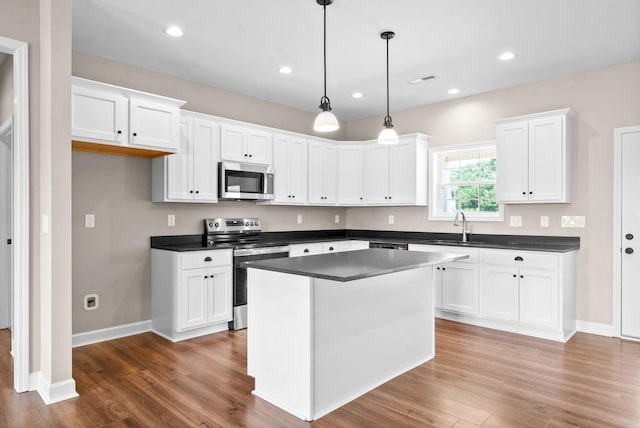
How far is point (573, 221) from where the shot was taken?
4277 millimetres

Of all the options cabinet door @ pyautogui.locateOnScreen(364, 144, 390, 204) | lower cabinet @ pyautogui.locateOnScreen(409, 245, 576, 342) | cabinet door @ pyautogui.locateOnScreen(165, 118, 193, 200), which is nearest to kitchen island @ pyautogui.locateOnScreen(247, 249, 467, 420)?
lower cabinet @ pyautogui.locateOnScreen(409, 245, 576, 342)

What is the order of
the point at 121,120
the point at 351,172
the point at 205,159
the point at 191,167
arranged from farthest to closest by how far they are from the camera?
the point at 351,172
the point at 205,159
the point at 191,167
the point at 121,120

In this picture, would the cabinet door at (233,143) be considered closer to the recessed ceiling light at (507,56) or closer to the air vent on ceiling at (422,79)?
the air vent on ceiling at (422,79)

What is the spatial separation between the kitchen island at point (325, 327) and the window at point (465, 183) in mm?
2264

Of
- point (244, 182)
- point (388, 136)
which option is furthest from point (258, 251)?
point (388, 136)

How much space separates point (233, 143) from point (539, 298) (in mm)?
3548

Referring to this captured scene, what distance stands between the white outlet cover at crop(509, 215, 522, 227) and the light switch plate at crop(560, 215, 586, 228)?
0.42 meters

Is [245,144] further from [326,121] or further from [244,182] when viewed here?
[326,121]

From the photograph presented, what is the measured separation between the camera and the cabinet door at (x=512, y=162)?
4340mm

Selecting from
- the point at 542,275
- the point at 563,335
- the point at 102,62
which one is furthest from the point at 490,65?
the point at 102,62

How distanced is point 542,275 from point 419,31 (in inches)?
100

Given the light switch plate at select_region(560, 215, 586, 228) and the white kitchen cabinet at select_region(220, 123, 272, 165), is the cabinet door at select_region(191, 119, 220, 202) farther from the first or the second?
the light switch plate at select_region(560, 215, 586, 228)

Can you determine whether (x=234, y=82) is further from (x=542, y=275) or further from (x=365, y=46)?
(x=542, y=275)

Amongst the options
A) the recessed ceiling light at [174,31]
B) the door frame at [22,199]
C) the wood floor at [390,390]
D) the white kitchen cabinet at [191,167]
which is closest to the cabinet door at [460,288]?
the wood floor at [390,390]
